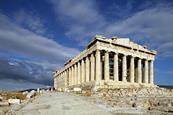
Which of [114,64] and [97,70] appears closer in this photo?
[97,70]

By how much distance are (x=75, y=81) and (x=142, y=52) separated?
23278 mm

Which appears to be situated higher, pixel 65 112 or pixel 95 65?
pixel 95 65

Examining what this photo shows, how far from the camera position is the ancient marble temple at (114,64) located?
62.8 meters

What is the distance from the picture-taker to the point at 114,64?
217 feet

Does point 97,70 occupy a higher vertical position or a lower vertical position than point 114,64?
lower

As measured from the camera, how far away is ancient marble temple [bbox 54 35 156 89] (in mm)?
62844

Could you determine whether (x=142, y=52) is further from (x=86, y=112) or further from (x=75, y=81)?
(x=86, y=112)

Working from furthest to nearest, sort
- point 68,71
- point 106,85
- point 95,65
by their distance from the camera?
point 68,71 → point 95,65 → point 106,85

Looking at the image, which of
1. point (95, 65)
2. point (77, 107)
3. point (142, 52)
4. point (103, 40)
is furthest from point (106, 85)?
point (77, 107)

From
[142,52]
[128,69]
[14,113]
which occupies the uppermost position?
[142,52]

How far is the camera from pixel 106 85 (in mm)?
60312

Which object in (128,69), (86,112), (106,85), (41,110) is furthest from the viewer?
(128,69)

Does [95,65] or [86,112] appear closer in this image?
[86,112]

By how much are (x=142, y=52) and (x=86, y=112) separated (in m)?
51.2
